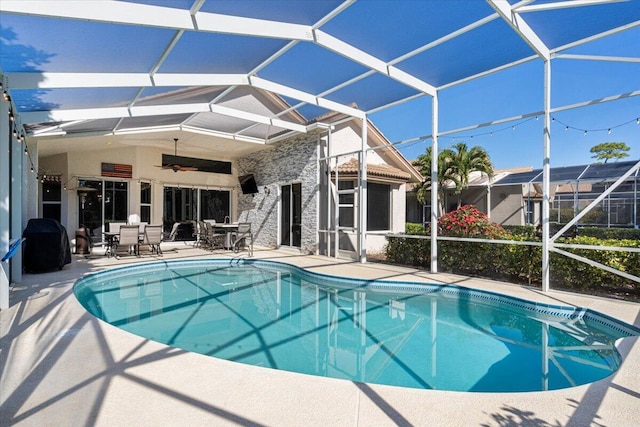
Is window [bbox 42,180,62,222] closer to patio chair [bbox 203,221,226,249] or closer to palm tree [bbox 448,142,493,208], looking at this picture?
patio chair [bbox 203,221,226,249]

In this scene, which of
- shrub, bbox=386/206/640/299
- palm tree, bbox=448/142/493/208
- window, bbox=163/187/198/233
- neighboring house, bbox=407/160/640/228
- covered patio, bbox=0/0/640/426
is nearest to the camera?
covered patio, bbox=0/0/640/426

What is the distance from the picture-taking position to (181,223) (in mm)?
→ 15570

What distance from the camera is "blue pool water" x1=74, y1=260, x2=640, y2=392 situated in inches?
159

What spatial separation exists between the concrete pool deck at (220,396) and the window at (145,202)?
11.5 m

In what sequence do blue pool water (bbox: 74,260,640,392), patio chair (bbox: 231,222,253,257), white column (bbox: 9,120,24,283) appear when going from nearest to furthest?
blue pool water (bbox: 74,260,640,392) < white column (bbox: 9,120,24,283) < patio chair (bbox: 231,222,253,257)

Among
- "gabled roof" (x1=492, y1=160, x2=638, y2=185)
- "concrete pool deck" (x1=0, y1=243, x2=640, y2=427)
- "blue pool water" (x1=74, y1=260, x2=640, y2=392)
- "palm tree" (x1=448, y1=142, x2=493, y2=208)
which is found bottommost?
"blue pool water" (x1=74, y1=260, x2=640, y2=392)

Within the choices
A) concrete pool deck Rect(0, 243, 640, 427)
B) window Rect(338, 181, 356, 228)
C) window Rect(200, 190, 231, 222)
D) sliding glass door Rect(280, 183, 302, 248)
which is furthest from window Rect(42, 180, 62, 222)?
concrete pool deck Rect(0, 243, 640, 427)

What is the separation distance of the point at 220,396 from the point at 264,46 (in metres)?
5.57

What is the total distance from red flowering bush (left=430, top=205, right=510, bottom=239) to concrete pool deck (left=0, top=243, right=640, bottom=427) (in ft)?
13.8

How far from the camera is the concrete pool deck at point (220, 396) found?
238cm

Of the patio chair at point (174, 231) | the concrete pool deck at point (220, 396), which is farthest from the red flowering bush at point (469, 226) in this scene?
the patio chair at point (174, 231)

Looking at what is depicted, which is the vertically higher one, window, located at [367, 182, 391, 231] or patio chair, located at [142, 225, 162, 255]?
window, located at [367, 182, 391, 231]

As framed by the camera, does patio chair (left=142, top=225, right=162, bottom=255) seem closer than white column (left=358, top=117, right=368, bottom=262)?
No

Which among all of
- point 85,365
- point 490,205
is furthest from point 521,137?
point 85,365
